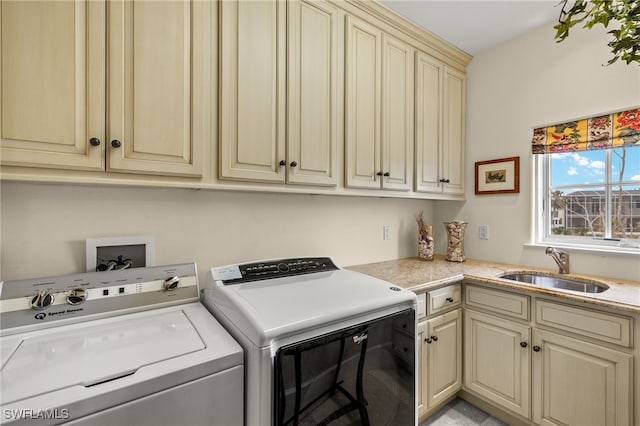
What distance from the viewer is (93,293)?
3.72 ft

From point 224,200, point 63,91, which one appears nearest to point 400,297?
point 224,200

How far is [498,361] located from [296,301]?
1486 mm

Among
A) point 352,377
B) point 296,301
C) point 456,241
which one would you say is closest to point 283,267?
point 296,301

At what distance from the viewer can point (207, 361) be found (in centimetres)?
85

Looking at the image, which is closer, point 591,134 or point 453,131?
point 591,134

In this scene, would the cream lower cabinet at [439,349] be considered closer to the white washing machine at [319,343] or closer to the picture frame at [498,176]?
the white washing machine at [319,343]

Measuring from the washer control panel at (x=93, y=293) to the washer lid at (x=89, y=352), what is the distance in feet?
0.21

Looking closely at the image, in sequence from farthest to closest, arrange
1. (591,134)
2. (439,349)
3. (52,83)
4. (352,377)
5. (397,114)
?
(397,114) < (591,134) < (439,349) < (352,377) < (52,83)

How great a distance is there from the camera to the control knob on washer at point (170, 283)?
49.7 inches

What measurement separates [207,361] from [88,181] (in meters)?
0.77

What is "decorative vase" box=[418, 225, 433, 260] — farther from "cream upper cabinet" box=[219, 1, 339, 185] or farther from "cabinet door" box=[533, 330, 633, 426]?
"cream upper cabinet" box=[219, 1, 339, 185]

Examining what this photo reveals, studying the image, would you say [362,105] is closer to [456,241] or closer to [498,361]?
[456,241]

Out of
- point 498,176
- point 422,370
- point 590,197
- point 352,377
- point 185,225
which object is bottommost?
point 422,370

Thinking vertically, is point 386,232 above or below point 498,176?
below
